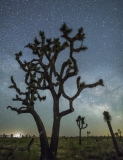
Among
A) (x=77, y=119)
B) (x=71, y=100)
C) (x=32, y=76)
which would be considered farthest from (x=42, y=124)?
(x=77, y=119)

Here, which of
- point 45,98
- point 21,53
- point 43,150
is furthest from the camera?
point 45,98

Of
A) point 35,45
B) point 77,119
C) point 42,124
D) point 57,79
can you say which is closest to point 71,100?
point 57,79

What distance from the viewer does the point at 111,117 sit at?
2009 centimetres

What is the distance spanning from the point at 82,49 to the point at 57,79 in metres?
2.86

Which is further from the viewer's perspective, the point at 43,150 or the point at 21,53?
the point at 21,53

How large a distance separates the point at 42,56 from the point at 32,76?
1.65m

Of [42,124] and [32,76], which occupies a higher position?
[32,76]

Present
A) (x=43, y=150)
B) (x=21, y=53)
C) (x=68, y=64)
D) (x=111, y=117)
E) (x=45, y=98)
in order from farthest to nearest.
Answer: (x=111, y=117) → (x=45, y=98) → (x=21, y=53) → (x=68, y=64) → (x=43, y=150)

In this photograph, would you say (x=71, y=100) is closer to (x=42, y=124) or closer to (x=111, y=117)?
(x=42, y=124)

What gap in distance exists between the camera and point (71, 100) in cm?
1137

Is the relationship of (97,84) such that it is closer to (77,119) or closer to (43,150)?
(43,150)

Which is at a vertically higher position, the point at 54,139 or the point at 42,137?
the point at 42,137

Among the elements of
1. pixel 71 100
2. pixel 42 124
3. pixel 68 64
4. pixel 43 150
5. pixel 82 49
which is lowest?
pixel 43 150

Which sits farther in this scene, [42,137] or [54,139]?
[42,137]
